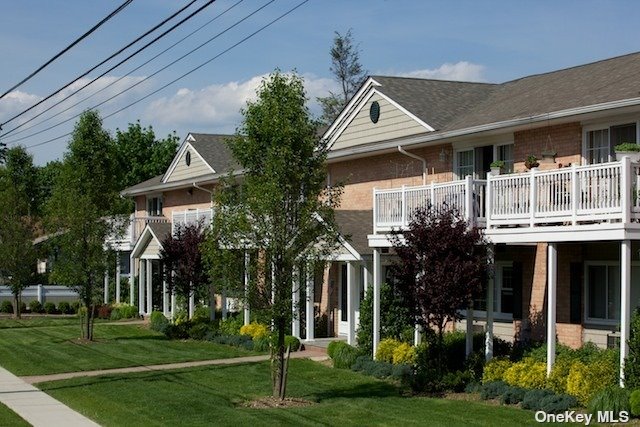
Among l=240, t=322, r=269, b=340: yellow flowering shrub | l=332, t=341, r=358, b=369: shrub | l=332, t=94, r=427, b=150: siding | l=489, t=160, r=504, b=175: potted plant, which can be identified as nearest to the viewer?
l=489, t=160, r=504, b=175: potted plant

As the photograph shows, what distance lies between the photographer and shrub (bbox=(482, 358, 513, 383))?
60.0ft

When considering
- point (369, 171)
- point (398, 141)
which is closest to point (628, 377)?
point (398, 141)

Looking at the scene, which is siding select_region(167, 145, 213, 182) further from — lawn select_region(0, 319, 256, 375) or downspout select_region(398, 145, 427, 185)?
downspout select_region(398, 145, 427, 185)

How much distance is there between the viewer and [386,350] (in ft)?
71.3

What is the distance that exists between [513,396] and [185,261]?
52.3ft

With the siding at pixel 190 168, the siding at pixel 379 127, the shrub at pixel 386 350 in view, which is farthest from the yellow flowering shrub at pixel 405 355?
the siding at pixel 190 168

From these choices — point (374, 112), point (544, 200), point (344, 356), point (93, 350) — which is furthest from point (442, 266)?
point (93, 350)

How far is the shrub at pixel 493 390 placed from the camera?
57.3 feet

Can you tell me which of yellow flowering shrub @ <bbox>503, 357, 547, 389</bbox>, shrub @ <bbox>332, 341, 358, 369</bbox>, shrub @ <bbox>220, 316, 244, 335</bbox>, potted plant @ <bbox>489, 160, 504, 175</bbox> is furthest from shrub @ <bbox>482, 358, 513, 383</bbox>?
shrub @ <bbox>220, 316, 244, 335</bbox>

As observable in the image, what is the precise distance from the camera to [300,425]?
15.1m

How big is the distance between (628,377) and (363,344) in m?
8.83

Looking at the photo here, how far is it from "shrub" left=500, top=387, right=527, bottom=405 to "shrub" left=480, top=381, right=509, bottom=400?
20 cm

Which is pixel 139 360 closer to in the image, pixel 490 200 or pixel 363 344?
pixel 363 344

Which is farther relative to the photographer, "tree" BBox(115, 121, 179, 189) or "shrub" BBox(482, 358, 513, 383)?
"tree" BBox(115, 121, 179, 189)
